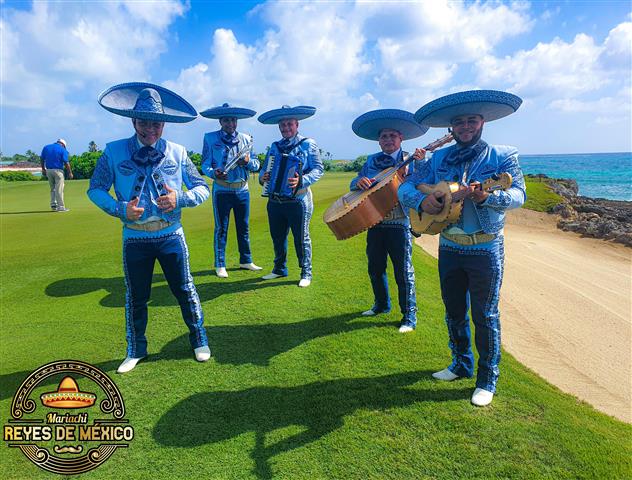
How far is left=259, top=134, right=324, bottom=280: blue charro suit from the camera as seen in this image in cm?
632

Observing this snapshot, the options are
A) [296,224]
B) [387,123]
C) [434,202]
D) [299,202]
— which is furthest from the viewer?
[296,224]

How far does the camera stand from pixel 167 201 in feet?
12.5

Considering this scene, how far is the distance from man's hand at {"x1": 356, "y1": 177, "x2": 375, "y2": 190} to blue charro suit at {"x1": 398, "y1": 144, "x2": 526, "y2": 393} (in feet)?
2.47

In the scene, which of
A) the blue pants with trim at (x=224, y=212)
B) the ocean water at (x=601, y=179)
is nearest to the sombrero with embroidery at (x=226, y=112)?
the blue pants with trim at (x=224, y=212)

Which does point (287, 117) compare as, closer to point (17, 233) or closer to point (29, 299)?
point (29, 299)

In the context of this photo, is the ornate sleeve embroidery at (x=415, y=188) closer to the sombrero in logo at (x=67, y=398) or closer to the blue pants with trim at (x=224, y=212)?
the sombrero in logo at (x=67, y=398)

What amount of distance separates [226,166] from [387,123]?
3097 mm

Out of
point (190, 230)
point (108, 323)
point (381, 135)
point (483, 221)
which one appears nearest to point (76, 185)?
point (190, 230)

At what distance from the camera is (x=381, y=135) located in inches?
191

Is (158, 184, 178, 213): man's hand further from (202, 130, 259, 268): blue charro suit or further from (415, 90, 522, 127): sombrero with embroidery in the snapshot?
(202, 130, 259, 268): blue charro suit

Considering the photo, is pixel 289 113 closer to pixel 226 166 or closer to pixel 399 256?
pixel 226 166

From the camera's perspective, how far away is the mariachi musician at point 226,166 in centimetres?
677

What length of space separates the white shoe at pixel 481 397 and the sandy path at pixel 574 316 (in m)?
2.03

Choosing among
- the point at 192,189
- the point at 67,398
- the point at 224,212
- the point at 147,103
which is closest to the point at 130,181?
the point at 192,189
